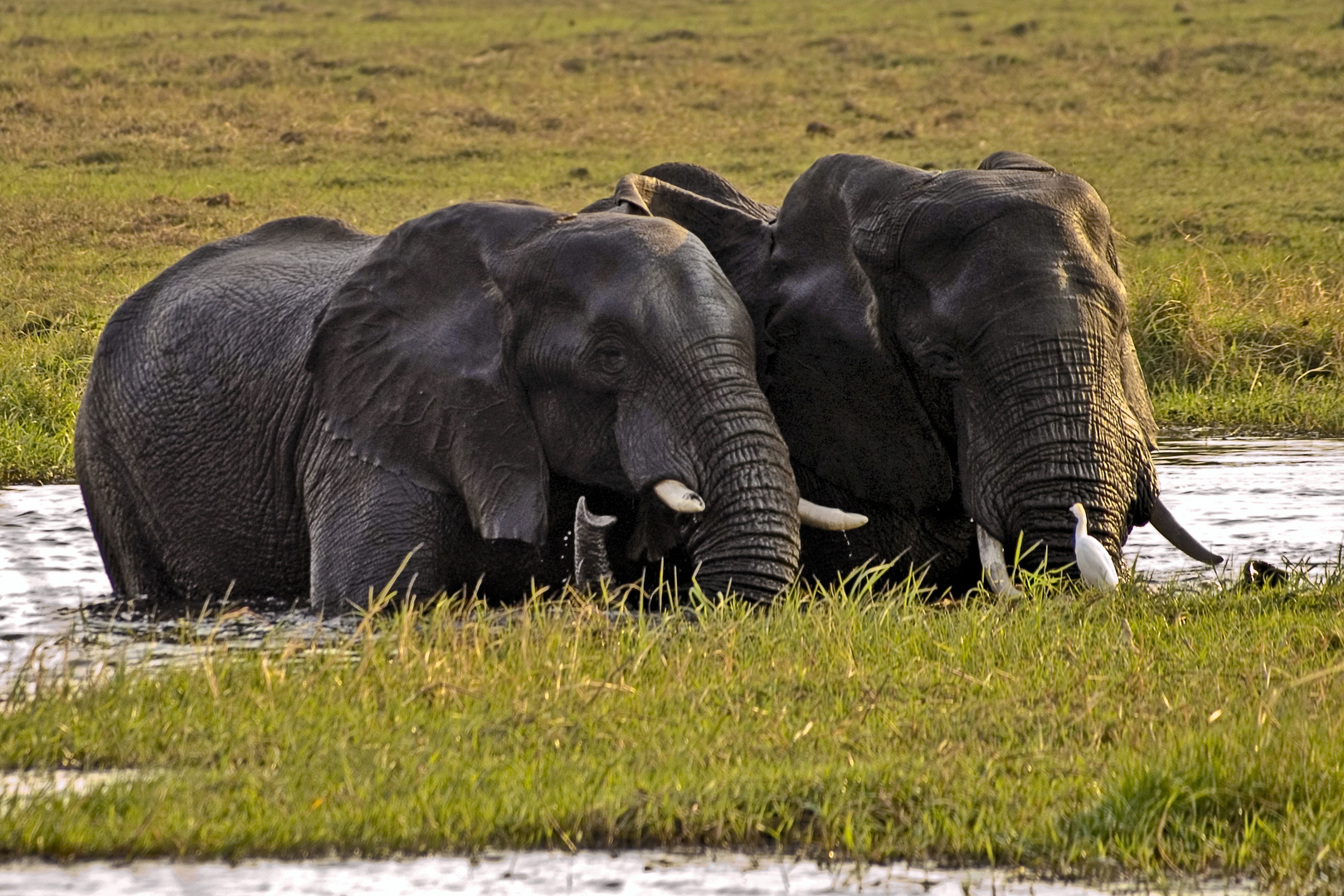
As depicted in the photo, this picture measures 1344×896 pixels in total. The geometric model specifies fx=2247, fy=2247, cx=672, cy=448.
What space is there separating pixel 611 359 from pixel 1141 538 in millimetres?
2583

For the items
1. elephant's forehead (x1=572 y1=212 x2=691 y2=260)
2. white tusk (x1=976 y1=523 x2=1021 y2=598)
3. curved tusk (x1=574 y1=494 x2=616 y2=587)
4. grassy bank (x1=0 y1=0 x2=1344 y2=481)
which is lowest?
grassy bank (x1=0 y1=0 x2=1344 y2=481)

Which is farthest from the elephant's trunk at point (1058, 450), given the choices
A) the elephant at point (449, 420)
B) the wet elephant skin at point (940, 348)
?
the elephant at point (449, 420)

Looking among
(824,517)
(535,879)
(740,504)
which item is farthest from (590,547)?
(535,879)

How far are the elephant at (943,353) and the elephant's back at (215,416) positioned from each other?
115cm

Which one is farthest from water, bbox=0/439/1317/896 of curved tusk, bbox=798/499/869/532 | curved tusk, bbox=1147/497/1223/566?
curved tusk, bbox=798/499/869/532

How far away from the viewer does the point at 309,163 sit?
1973cm

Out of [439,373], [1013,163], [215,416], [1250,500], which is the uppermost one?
[1013,163]

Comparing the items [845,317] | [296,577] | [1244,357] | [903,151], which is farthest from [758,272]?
[903,151]

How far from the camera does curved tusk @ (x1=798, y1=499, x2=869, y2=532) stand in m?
6.62

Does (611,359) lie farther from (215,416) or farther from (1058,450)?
(215,416)

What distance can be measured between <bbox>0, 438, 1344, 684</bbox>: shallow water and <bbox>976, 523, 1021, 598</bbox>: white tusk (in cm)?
85

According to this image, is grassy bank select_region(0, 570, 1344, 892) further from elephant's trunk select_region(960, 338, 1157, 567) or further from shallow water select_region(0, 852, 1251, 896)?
elephant's trunk select_region(960, 338, 1157, 567)

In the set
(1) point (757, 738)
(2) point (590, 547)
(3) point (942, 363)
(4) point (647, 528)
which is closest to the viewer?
(1) point (757, 738)

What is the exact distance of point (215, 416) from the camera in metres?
7.23
